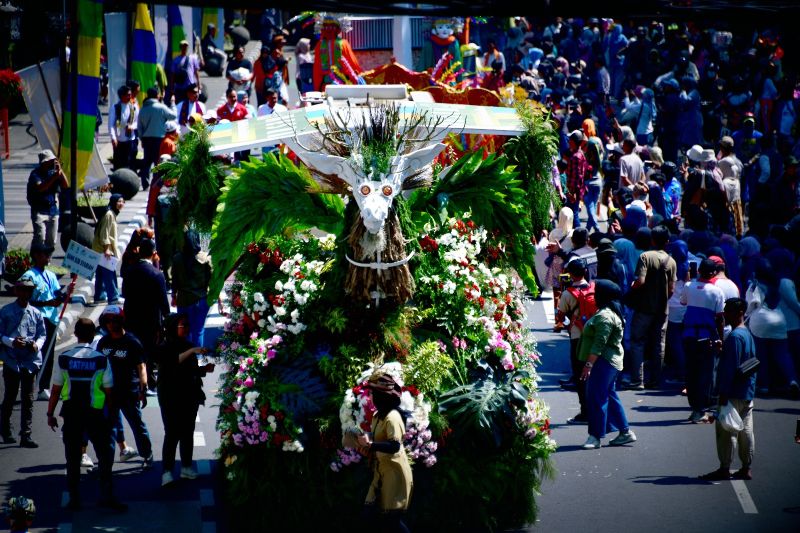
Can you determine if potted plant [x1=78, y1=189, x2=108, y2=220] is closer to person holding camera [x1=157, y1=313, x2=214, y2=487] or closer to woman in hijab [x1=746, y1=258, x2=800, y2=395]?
person holding camera [x1=157, y1=313, x2=214, y2=487]

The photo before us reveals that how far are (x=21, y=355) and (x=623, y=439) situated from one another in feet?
18.5

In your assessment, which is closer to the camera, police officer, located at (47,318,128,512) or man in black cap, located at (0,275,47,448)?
police officer, located at (47,318,128,512)

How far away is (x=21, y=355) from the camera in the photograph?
13.1 meters

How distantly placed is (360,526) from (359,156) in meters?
2.83

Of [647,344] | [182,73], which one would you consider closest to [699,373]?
[647,344]

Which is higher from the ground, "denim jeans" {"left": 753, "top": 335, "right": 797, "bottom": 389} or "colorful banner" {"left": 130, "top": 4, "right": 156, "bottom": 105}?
"colorful banner" {"left": 130, "top": 4, "right": 156, "bottom": 105}

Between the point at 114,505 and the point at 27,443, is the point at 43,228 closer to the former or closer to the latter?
the point at 27,443

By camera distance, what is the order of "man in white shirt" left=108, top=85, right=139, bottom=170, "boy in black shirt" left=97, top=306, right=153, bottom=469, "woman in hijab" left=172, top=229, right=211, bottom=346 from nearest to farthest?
"boy in black shirt" left=97, top=306, right=153, bottom=469 → "woman in hijab" left=172, top=229, right=211, bottom=346 → "man in white shirt" left=108, top=85, right=139, bottom=170

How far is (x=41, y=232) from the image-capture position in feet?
64.6

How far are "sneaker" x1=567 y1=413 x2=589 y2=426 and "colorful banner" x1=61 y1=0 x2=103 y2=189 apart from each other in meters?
8.00

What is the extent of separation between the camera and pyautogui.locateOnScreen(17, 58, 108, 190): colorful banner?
18.8 metres

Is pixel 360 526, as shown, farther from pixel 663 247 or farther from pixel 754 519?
pixel 663 247

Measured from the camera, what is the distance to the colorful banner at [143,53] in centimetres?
2342

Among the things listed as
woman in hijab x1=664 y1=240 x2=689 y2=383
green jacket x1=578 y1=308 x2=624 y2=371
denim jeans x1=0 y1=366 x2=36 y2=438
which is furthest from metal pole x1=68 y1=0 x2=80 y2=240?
green jacket x1=578 y1=308 x2=624 y2=371
